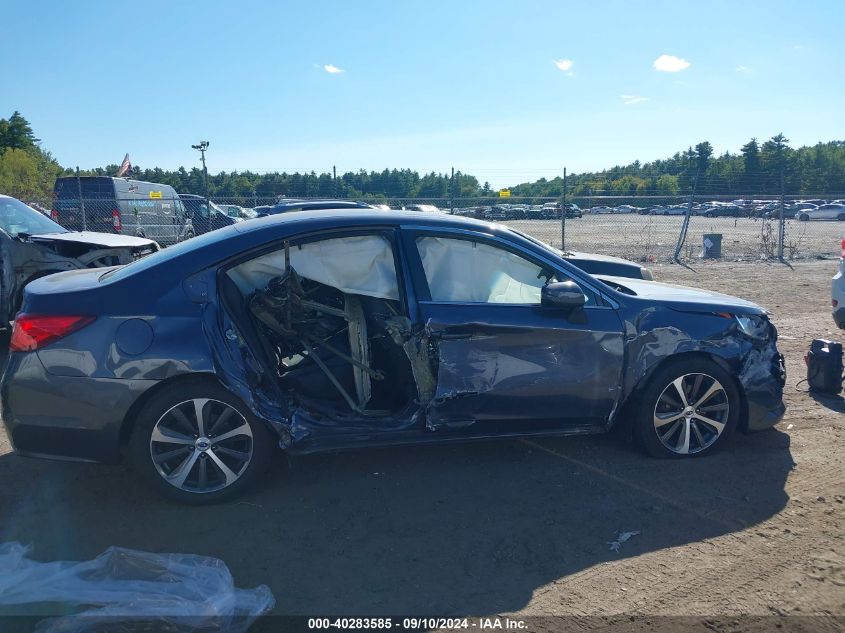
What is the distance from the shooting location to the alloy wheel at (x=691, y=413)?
178 inches

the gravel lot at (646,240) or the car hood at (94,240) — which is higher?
the car hood at (94,240)

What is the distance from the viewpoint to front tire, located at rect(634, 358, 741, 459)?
4492 mm

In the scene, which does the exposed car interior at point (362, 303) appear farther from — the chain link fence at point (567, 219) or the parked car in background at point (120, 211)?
the parked car in background at point (120, 211)

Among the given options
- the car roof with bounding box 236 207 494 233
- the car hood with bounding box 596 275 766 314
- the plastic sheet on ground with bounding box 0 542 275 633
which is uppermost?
the car roof with bounding box 236 207 494 233

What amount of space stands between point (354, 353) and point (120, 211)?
1505 centimetres

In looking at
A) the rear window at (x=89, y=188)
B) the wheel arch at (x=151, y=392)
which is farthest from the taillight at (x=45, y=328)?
the rear window at (x=89, y=188)

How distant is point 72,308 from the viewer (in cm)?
385

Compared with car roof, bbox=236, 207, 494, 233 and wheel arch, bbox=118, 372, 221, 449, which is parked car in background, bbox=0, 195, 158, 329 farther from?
wheel arch, bbox=118, 372, 221, 449

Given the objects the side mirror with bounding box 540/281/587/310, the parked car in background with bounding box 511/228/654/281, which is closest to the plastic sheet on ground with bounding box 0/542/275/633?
the side mirror with bounding box 540/281/587/310

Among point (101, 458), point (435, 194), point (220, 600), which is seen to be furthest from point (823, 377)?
point (435, 194)

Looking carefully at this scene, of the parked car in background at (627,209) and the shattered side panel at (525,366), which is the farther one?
the parked car in background at (627,209)

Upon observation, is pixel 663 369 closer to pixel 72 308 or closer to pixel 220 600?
pixel 220 600

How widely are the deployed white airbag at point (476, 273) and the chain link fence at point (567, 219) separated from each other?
10.6 meters

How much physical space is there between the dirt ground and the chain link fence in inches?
432
